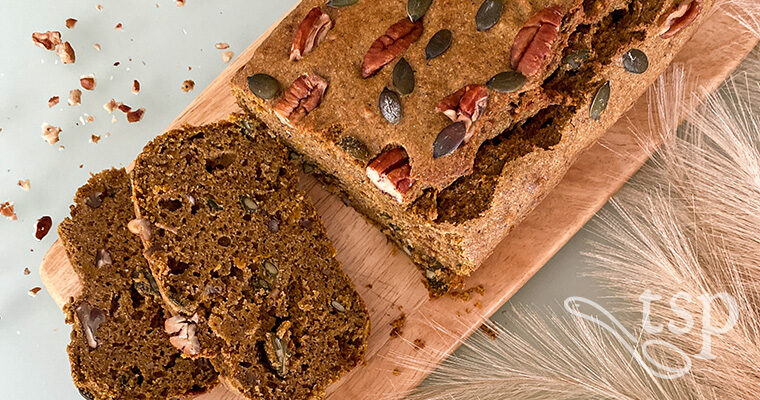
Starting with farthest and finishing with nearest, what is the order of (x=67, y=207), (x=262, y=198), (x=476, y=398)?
1. (x=67, y=207)
2. (x=476, y=398)
3. (x=262, y=198)

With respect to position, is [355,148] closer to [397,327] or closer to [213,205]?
[213,205]

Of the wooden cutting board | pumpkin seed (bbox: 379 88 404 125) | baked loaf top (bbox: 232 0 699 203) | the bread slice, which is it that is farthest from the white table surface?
pumpkin seed (bbox: 379 88 404 125)

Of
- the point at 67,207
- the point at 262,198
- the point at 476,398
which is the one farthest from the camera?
the point at 67,207

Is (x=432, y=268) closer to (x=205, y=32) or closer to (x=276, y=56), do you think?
(x=276, y=56)

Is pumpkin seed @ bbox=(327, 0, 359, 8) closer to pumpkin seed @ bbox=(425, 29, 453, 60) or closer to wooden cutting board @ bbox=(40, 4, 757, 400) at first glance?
pumpkin seed @ bbox=(425, 29, 453, 60)

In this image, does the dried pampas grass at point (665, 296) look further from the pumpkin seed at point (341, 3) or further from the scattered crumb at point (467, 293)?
the pumpkin seed at point (341, 3)

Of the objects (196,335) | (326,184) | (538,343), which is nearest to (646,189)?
(538,343)

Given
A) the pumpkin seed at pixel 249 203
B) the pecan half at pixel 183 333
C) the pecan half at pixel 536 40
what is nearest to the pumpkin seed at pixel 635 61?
the pecan half at pixel 536 40

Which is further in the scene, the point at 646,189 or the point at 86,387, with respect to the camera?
the point at 646,189

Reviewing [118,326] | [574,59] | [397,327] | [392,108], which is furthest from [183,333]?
[574,59]
